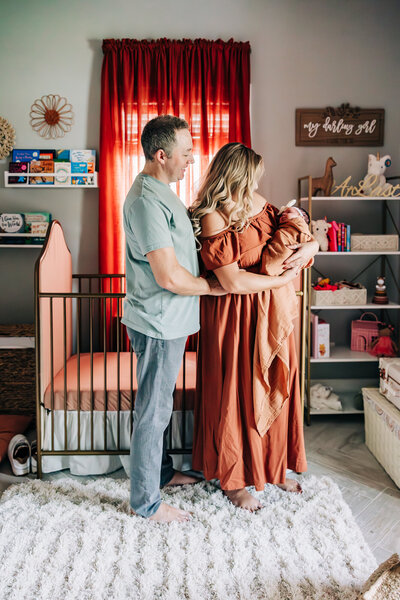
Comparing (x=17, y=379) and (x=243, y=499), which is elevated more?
(x=17, y=379)

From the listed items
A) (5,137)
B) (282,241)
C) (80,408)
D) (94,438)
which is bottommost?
(94,438)

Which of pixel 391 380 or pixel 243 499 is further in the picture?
pixel 391 380

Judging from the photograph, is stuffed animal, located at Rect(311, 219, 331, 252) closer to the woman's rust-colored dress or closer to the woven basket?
the woman's rust-colored dress

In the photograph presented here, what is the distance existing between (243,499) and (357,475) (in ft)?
2.09

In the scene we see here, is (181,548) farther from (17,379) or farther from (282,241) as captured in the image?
(17,379)

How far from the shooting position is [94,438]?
231 centimetres

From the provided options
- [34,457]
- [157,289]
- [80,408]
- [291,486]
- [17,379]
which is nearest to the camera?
[157,289]

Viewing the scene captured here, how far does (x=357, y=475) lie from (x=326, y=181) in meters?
1.68

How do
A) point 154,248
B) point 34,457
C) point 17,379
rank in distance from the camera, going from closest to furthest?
point 154,248 → point 34,457 → point 17,379

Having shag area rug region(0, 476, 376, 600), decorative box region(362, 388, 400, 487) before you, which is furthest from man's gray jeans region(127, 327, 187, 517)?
decorative box region(362, 388, 400, 487)

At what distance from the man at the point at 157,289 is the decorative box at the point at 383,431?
1.00 m

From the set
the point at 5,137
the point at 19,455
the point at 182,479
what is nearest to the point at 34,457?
the point at 19,455

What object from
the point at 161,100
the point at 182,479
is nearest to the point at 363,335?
the point at 182,479

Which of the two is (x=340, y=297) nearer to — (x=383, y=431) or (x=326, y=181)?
(x=326, y=181)
